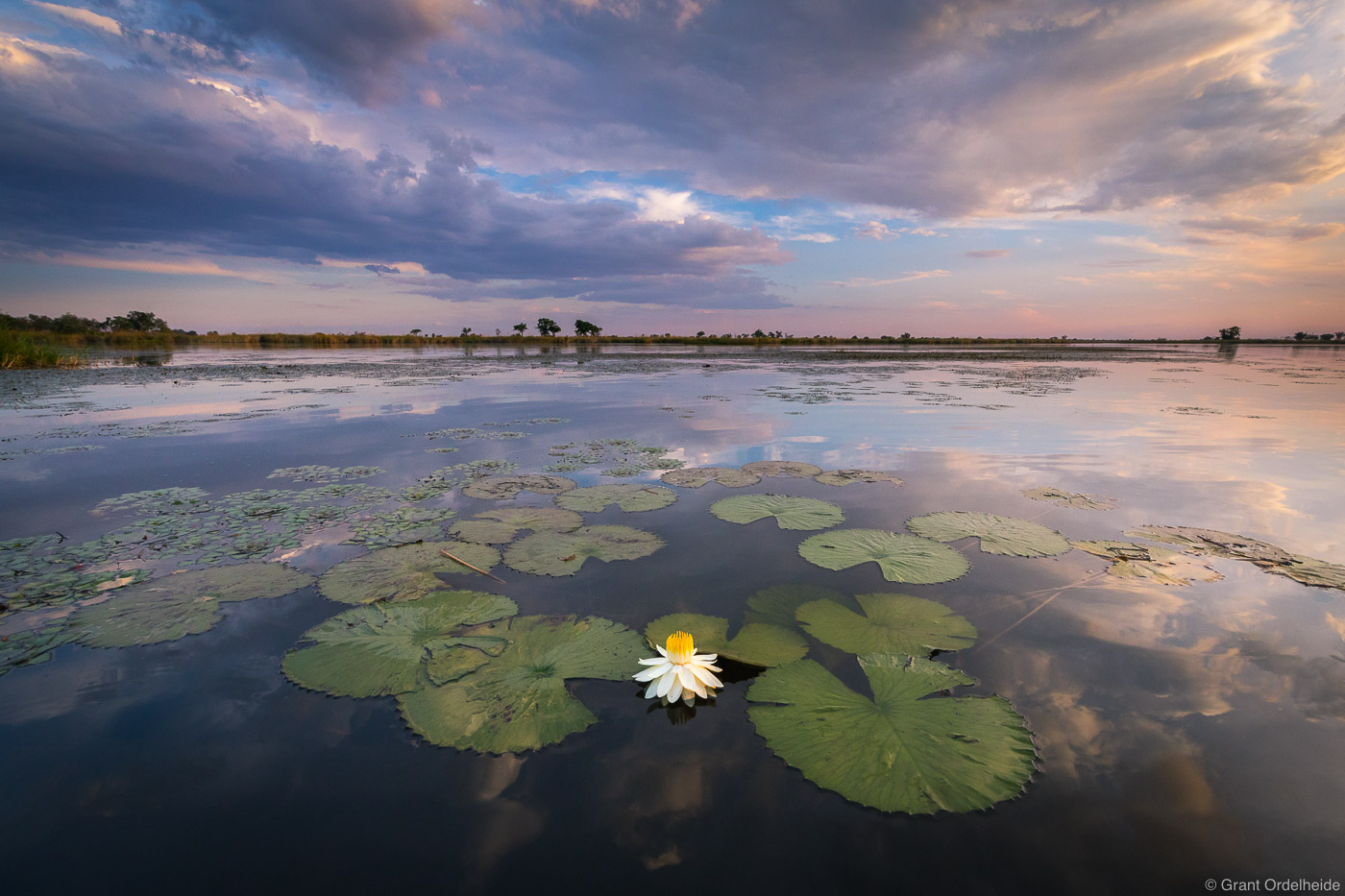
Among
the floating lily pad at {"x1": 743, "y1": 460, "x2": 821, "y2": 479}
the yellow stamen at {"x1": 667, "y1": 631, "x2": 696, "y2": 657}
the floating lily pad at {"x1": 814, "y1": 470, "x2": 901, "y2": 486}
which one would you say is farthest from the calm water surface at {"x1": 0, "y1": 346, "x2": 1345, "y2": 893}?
the floating lily pad at {"x1": 743, "y1": 460, "x2": 821, "y2": 479}

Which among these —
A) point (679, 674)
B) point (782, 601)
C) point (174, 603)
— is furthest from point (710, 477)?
point (174, 603)

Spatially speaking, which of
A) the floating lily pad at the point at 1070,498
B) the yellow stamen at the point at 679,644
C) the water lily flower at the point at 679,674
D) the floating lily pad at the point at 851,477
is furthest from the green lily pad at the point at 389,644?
the floating lily pad at the point at 1070,498

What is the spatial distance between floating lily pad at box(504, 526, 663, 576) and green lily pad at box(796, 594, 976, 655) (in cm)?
134

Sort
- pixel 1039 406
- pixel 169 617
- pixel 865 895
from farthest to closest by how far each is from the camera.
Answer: pixel 1039 406 → pixel 169 617 → pixel 865 895

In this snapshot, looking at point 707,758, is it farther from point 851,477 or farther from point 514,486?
point 851,477

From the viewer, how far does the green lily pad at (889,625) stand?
2488 mm

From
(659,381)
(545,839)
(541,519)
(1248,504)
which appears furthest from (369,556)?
(659,381)

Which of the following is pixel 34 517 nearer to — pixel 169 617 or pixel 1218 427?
pixel 169 617

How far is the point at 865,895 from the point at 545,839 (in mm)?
982

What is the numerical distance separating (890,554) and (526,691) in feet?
8.36

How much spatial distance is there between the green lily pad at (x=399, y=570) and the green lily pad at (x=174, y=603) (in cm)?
24

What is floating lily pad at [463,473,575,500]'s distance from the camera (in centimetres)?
491

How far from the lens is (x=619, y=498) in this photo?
4734mm

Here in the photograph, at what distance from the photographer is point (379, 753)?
75.2 inches
